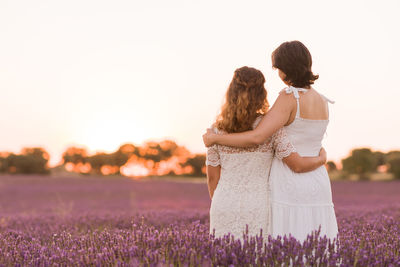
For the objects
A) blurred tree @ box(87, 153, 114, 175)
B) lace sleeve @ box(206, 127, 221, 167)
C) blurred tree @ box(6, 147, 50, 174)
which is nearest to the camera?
lace sleeve @ box(206, 127, 221, 167)

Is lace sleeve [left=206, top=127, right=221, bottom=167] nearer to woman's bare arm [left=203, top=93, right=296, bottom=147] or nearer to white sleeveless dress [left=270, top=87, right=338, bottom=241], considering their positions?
woman's bare arm [left=203, top=93, right=296, bottom=147]

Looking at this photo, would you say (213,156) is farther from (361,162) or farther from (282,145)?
(361,162)

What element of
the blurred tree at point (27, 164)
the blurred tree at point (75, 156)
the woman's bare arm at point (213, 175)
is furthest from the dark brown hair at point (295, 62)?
the blurred tree at point (75, 156)

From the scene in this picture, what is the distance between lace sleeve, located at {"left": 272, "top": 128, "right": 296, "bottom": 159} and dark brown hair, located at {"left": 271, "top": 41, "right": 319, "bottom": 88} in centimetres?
41

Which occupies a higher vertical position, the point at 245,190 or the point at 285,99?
the point at 285,99

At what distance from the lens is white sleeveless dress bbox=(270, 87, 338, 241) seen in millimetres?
3182

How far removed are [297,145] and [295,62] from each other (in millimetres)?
589

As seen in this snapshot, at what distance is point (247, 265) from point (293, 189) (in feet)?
2.88

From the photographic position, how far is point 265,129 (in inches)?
118

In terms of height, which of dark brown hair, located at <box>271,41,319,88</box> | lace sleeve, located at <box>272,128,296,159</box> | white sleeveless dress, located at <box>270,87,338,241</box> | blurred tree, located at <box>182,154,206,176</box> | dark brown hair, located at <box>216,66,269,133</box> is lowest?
blurred tree, located at <box>182,154,206,176</box>

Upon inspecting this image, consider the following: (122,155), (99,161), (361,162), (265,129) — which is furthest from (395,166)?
(99,161)

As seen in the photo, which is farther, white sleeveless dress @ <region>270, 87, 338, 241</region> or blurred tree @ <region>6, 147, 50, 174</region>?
blurred tree @ <region>6, 147, 50, 174</region>

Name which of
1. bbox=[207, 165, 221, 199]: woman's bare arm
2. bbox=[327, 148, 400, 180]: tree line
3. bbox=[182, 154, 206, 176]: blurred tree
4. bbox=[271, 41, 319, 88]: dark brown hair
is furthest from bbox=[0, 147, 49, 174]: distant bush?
bbox=[271, 41, 319, 88]: dark brown hair

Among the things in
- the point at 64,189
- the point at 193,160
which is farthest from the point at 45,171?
the point at 64,189
